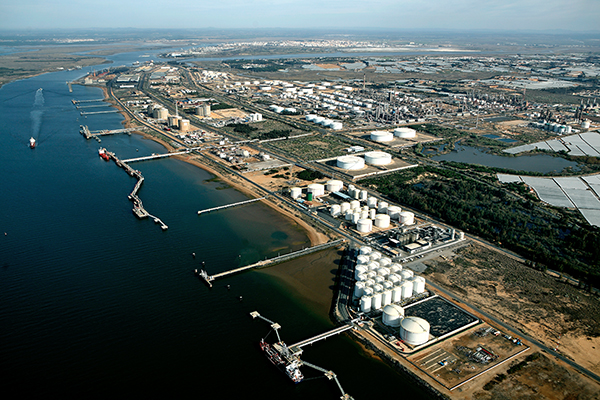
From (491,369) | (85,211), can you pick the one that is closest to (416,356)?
(491,369)

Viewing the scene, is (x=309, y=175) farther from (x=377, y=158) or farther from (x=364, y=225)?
(x=364, y=225)

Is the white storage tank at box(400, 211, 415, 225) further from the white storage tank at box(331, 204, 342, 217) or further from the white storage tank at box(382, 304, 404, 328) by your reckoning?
the white storage tank at box(382, 304, 404, 328)

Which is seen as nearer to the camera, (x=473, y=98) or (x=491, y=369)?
(x=491, y=369)

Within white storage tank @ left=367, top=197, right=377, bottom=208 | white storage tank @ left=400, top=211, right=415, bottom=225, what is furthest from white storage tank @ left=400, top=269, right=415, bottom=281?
white storage tank @ left=367, top=197, right=377, bottom=208

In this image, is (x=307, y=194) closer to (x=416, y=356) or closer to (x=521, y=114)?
(x=416, y=356)

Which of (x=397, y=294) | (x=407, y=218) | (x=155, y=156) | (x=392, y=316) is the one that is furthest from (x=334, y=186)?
(x=155, y=156)

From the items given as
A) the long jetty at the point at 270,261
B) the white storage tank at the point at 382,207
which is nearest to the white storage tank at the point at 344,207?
the white storage tank at the point at 382,207
